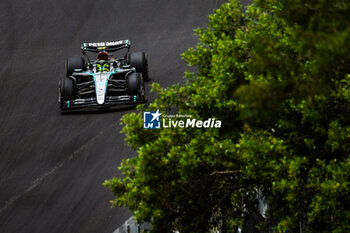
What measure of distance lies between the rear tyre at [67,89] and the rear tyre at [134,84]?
1.95 metres

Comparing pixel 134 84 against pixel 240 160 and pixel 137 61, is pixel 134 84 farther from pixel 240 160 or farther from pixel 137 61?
pixel 240 160

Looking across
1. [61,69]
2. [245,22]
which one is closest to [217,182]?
[245,22]

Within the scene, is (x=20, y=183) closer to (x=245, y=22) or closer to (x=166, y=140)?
(x=245, y=22)

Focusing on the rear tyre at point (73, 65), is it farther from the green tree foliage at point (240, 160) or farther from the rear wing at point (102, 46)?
the green tree foliage at point (240, 160)

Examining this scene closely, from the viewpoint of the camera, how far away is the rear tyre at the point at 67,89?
24.5 meters

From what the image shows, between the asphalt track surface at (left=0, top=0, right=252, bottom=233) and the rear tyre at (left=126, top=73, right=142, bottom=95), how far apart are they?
84 cm

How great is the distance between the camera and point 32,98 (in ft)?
92.8

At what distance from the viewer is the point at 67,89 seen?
24484mm

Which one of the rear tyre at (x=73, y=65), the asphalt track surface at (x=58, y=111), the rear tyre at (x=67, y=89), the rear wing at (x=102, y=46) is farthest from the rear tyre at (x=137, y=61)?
the rear tyre at (x=67, y=89)

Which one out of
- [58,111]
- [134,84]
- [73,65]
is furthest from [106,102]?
[73,65]

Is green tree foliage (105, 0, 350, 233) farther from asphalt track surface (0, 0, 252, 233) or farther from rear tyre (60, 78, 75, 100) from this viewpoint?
rear tyre (60, 78, 75, 100)

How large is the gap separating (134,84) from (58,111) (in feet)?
11.9

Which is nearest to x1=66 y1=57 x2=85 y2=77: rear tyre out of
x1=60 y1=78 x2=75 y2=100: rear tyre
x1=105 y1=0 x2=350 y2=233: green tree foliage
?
x1=60 y1=78 x2=75 y2=100: rear tyre

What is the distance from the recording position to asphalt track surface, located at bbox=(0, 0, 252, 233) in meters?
19.0
